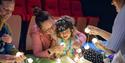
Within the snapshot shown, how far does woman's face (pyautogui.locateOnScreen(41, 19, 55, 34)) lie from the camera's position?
91.6 inches

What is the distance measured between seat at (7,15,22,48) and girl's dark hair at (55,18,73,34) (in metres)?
0.63

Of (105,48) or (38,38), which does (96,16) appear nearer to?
(38,38)

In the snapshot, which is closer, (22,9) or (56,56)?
(56,56)

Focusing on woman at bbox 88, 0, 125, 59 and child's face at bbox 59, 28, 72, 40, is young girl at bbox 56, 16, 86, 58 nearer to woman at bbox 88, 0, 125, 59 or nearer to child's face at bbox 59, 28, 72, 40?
child's face at bbox 59, 28, 72, 40

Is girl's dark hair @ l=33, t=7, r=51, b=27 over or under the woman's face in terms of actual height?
over

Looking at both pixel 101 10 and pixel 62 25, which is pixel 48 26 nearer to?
pixel 62 25

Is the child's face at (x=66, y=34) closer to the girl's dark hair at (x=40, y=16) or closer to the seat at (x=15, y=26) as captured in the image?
the girl's dark hair at (x=40, y=16)

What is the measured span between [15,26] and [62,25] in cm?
76

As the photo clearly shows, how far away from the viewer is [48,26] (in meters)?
2.33

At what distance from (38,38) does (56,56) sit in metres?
0.19

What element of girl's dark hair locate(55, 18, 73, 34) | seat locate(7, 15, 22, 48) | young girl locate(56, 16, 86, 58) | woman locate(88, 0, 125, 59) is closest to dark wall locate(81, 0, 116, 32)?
seat locate(7, 15, 22, 48)

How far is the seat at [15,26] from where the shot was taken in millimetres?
2912

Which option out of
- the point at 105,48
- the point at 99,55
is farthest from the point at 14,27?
the point at 105,48

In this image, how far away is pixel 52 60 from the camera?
2.41m
